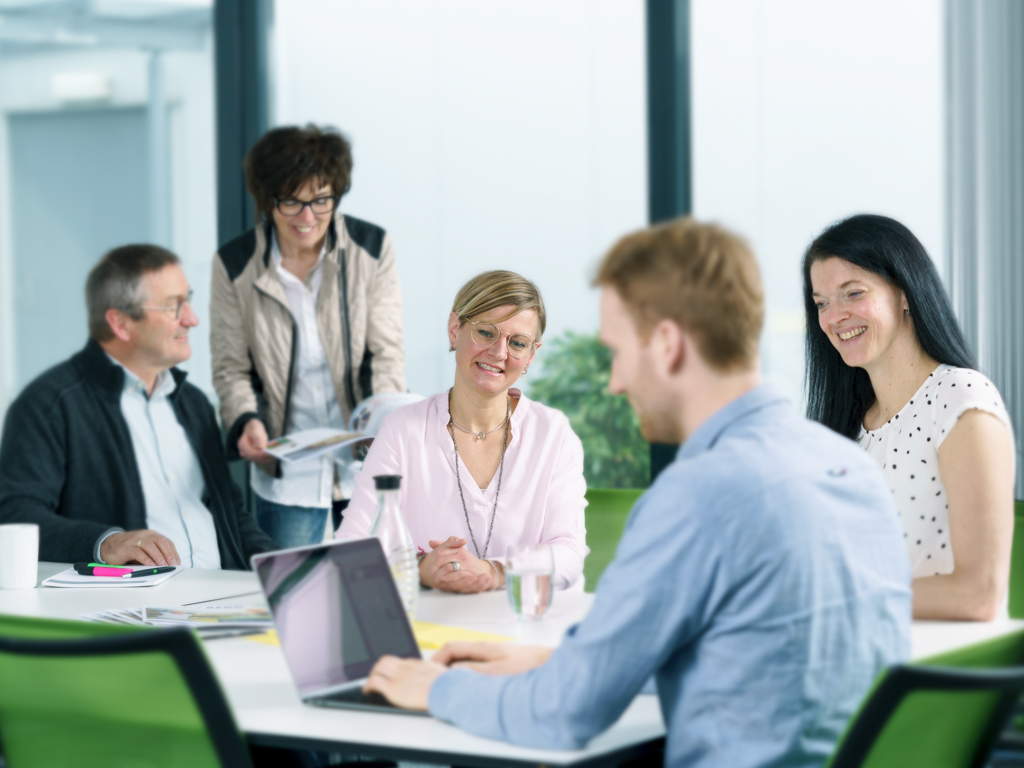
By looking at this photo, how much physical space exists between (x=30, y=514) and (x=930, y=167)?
10.0 ft

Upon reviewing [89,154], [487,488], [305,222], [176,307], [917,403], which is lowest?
[487,488]

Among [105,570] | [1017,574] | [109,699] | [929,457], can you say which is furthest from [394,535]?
[1017,574]

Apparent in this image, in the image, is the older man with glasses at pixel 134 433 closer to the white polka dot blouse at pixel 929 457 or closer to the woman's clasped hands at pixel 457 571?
the woman's clasped hands at pixel 457 571

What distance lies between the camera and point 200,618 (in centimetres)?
190

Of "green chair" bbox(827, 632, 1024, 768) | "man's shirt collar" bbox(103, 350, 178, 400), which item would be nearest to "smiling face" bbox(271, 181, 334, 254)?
"man's shirt collar" bbox(103, 350, 178, 400)

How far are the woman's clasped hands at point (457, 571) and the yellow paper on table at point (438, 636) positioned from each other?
0.83ft

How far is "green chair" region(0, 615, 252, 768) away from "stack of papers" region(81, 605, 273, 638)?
436 millimetres

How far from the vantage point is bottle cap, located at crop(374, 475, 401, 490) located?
1.79 metres

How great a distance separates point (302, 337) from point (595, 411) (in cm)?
133

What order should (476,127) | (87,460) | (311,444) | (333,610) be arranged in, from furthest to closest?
(476,127) → (87,460) → (311,444) → (333,610)

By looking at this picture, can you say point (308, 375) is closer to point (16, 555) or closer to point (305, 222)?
point (305, 222)

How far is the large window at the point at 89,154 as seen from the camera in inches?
185

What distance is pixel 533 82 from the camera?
4.16m

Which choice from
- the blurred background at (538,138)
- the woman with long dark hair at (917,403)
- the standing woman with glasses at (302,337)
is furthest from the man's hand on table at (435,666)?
the blurred background at (538,138)
